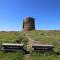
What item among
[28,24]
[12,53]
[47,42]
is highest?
[28,24]

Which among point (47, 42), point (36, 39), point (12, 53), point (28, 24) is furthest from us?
→ point (28, 24)

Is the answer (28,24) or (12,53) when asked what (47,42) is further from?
(28,24)

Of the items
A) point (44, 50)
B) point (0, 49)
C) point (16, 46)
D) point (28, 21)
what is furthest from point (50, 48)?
point (28, 21)

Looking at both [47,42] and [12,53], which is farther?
[47,42]

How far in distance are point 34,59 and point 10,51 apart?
260 cm

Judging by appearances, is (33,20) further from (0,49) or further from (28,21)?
(0,49)

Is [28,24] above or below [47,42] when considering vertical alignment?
above

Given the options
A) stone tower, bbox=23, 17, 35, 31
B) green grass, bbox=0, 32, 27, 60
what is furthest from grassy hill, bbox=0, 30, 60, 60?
stone tower, bbox=23, 17, 35, 31

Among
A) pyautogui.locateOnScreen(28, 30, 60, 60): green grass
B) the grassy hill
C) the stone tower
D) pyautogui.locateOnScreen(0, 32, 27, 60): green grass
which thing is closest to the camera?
pyautogui.locateOnScreen(0, 32, 27, 60): green grass

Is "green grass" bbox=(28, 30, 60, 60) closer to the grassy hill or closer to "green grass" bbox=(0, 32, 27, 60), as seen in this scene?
the grassy hill

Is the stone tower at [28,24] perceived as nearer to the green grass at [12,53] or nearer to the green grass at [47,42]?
the green grass at [47,42]

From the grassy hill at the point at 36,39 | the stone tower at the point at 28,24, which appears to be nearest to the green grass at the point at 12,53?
the grassy hill at the point at 36,39

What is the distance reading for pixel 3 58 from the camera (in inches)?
321

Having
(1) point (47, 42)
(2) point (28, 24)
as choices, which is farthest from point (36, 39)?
(2) point (28, 24)
